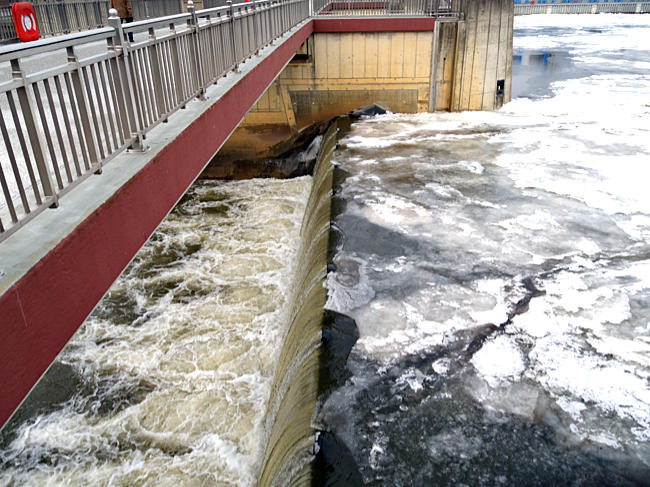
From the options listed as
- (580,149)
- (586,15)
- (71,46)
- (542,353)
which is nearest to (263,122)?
(580,149)

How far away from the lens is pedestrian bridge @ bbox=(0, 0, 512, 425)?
7.88 ft

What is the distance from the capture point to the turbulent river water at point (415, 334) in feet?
15.4

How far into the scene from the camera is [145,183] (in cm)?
361

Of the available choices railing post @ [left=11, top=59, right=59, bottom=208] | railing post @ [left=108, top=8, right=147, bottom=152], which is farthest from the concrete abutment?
railing post @ [left=11, top=59, right=59, bottom=208]

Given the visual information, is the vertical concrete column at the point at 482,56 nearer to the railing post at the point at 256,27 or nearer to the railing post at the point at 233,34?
the railing post at the point at 256,27

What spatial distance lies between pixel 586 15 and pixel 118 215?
216 ft

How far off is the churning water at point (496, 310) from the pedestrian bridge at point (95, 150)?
2707 mm

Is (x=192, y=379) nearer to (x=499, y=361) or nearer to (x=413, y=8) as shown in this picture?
(x=499, y=361)

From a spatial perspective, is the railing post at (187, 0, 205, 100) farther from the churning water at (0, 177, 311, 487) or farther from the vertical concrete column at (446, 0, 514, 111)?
the vertical concrete column at (446, 0, 514, 111)

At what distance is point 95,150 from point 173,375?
17.0 feet

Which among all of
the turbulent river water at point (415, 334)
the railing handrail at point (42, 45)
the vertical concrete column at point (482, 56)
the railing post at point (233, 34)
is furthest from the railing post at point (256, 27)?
the vertical concrete column at point (482, 56)

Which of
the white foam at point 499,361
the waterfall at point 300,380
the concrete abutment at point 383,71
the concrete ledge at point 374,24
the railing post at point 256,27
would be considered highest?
the railing post at point 256,27

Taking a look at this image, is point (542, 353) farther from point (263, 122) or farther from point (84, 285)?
point (263, 122)

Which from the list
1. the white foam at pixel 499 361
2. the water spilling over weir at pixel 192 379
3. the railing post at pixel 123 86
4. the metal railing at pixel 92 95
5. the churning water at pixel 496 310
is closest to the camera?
the metal railing at pixel 92 95
